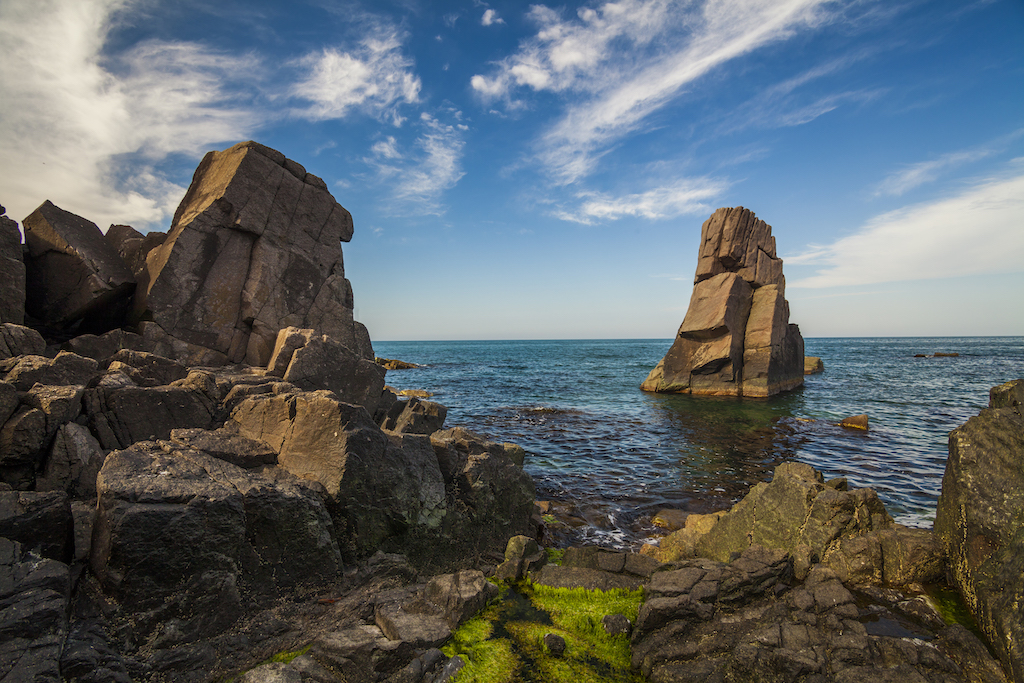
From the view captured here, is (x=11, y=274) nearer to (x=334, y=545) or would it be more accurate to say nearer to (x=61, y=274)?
(x=61, y=274)

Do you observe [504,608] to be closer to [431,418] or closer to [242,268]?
[431,418]

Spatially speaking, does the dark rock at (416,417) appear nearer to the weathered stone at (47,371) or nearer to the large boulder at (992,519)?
the weathered stone at (47,371)

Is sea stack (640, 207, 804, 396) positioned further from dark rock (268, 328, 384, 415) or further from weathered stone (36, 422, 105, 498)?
weathered stone (36, 422, 105, 498)

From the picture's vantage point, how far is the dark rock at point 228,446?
7.01m

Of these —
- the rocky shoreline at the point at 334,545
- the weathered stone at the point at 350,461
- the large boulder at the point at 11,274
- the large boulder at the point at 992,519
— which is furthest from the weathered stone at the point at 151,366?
the large boulder at the point at 992,519

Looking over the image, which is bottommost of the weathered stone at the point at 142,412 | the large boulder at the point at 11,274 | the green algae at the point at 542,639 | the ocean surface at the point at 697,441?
the ocean surface at the point at 697,441

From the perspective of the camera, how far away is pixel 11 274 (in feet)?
33.5

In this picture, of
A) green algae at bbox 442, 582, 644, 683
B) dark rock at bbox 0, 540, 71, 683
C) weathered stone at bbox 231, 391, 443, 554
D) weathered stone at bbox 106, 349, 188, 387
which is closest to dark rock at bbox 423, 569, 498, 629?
green algae at bbox 442, 582, 644, 683

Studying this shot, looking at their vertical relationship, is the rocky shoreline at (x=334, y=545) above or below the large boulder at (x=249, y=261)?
below

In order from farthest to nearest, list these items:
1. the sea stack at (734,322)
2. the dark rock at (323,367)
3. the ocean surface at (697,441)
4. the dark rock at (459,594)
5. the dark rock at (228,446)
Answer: the sea stack at (734,322) < the ocean surface at (697,441) < the dark rock at (323,367) < the dark rock at (228,446) < the dark rock at (459,594)

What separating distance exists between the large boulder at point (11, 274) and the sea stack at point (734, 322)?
3706 cm

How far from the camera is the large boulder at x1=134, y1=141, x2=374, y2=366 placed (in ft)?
43.2

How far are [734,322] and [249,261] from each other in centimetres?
3386

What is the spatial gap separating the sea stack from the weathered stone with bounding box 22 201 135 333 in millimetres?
35833
